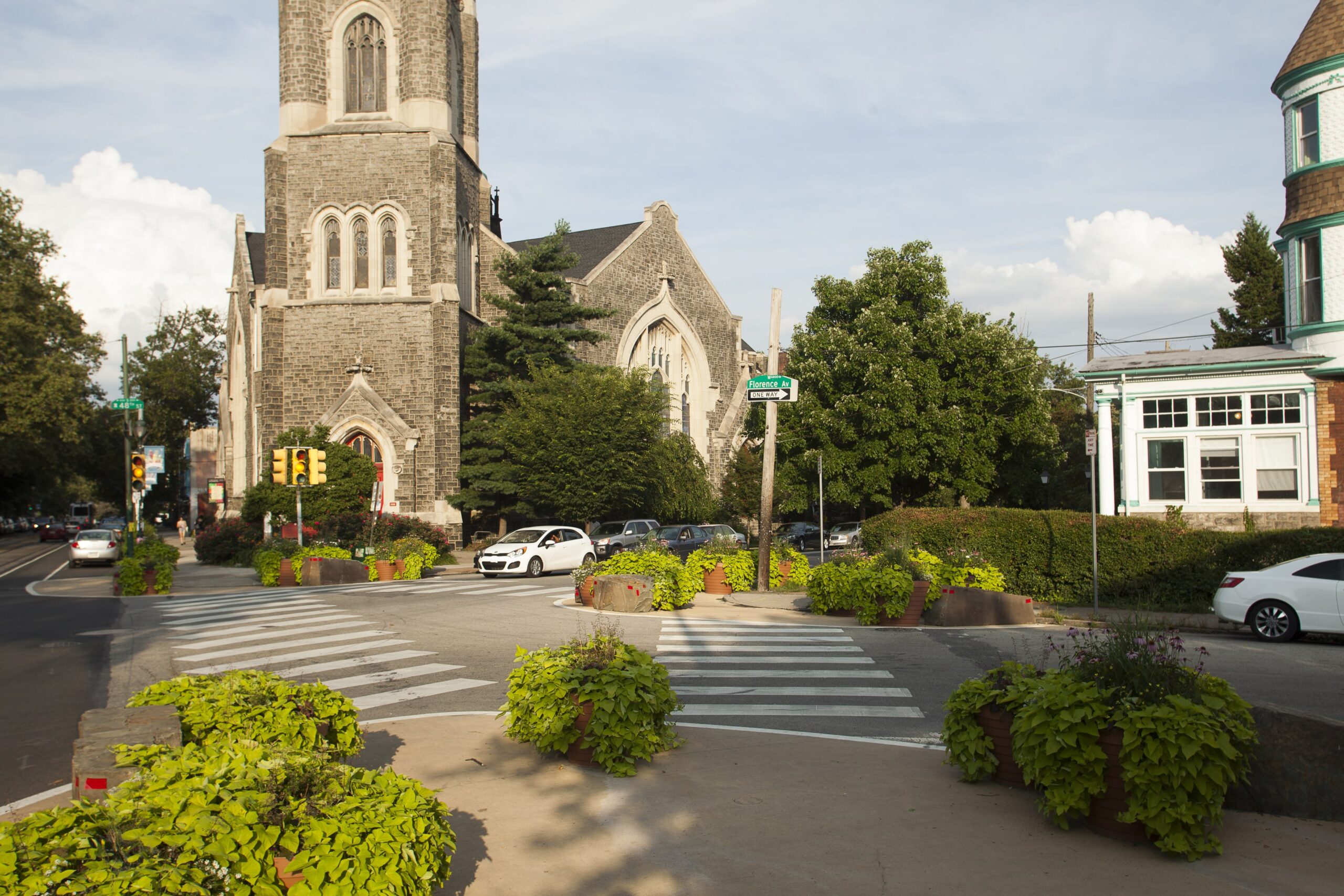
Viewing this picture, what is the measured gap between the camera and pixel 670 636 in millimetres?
14719

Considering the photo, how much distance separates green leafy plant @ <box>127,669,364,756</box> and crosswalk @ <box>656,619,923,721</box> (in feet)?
11.2

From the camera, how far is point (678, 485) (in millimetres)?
41750

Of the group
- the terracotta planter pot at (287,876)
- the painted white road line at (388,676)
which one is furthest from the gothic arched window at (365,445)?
the terracotta planter pot at (287,876)

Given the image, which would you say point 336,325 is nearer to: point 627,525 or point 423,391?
point 423,391

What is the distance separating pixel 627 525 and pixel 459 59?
21.5 meters

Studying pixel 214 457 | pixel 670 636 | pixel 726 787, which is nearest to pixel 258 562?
pixel 670 636

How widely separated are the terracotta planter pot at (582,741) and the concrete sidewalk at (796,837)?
8 cm

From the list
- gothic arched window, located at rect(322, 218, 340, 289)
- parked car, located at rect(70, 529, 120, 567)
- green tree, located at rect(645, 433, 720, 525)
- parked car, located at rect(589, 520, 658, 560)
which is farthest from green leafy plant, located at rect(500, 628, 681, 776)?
parked car, located at rect(70, 529, 120, 567)

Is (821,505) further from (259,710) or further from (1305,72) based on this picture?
(259,710)

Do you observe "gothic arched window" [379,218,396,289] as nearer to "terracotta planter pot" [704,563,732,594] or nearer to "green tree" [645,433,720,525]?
"green tree" [645,433,720,525]

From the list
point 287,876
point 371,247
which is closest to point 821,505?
point 371,247

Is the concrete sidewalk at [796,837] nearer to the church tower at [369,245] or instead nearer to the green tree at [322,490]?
the green tree at [322,490]

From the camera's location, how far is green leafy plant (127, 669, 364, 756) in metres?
5.65

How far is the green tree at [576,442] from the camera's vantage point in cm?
3509
